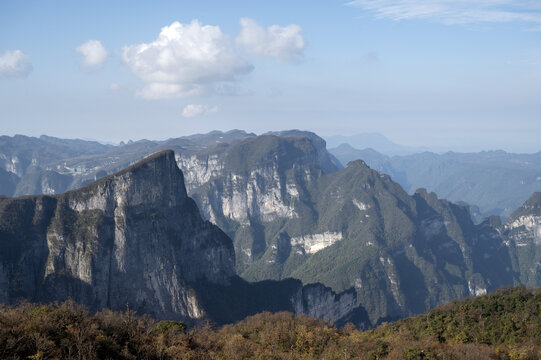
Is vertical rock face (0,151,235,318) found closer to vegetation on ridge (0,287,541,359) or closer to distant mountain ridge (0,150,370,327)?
distant mountain ridge (0,150,370,327)

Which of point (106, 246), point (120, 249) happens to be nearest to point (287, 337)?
point (120, 249)

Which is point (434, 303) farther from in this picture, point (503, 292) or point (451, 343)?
point (451, 343)

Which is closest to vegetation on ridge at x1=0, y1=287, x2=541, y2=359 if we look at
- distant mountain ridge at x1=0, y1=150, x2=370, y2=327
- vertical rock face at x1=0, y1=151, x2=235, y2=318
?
vertical rock face at x1=0, y1=151, x2=235, y2=318

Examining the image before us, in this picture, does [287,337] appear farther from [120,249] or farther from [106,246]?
[106,246]

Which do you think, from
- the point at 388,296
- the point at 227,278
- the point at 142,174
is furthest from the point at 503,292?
the point at 388,296

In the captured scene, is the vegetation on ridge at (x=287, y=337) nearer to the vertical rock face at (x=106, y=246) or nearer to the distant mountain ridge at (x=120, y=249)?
the vertical rock face at (x=106, y=246)

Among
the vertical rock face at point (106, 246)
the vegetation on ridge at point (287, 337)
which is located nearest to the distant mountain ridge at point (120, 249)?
the vertical rock face at point (106, 246)
